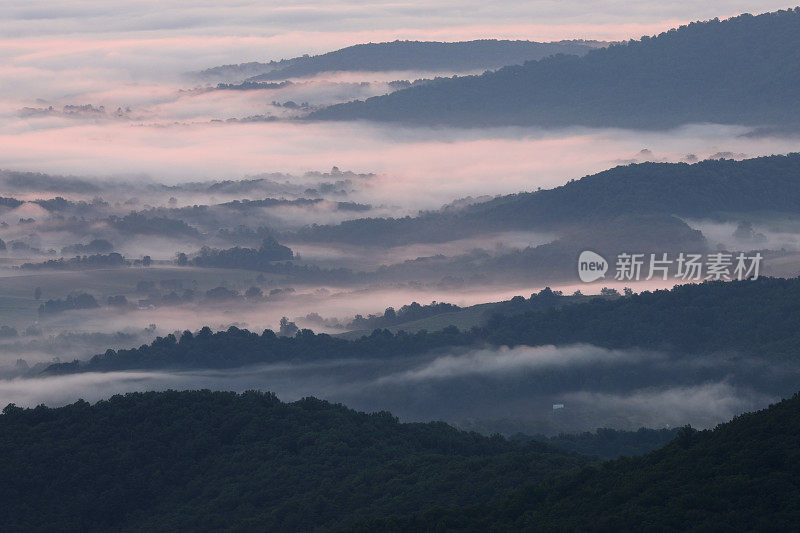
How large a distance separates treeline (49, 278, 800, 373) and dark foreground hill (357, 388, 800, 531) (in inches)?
3361

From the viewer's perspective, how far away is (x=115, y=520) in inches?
3652

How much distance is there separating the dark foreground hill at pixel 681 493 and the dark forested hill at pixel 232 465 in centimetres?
840

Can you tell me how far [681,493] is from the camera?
211ft

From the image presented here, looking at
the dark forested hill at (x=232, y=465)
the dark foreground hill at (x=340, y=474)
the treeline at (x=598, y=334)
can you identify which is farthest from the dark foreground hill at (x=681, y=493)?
the treeline at (x=598, y=334)

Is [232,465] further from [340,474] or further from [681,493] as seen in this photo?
[681,493]

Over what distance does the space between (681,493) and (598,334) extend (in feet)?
370

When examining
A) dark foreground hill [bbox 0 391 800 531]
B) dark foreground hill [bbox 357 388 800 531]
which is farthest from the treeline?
dark foreground hill [bbox 357 388 800 531]

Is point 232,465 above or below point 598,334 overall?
below

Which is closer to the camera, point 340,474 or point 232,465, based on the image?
point 340,474

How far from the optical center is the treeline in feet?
529

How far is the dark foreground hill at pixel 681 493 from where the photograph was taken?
61094mm

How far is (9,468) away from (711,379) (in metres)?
80.4

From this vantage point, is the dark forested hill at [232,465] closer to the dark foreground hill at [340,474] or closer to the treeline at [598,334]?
the dark foreground hill at [340,474]

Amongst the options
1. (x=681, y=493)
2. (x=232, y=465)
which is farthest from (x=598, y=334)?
(x=681, y=493)
